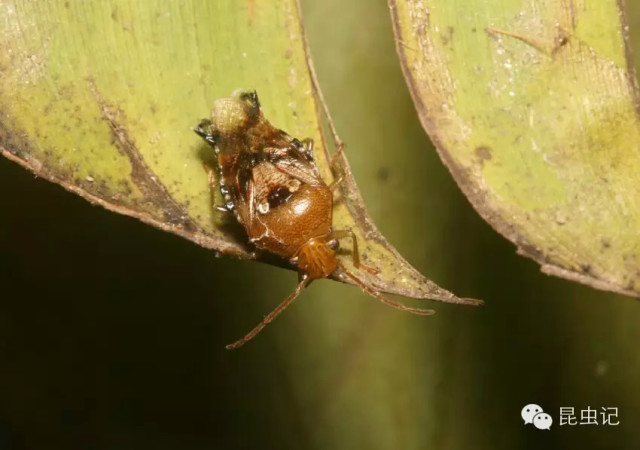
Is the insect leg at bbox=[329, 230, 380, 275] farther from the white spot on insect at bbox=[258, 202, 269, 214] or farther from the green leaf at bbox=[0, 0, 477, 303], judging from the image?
the white spot on insect at bbox=[258, 202, 269, 214]

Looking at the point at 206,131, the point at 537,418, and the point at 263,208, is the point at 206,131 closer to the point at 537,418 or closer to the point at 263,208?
the point at 263,208

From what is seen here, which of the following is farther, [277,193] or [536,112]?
[277,193]

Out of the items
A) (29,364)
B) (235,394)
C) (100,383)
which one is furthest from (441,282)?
(29,364)

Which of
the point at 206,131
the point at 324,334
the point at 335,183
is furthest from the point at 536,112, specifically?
the point at 324,334

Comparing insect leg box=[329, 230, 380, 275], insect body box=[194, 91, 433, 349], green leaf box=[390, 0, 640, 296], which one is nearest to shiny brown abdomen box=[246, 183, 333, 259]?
insect body box=[194, 91, 433, 349]

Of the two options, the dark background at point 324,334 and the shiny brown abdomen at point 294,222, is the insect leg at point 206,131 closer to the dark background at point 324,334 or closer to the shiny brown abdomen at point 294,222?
the shiny brown abdomen at point 294,222

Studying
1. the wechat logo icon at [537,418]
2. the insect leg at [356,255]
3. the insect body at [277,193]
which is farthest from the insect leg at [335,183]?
the wechat logo icon at [537,418]

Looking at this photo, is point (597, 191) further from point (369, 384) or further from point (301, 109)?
point (369, 384)
